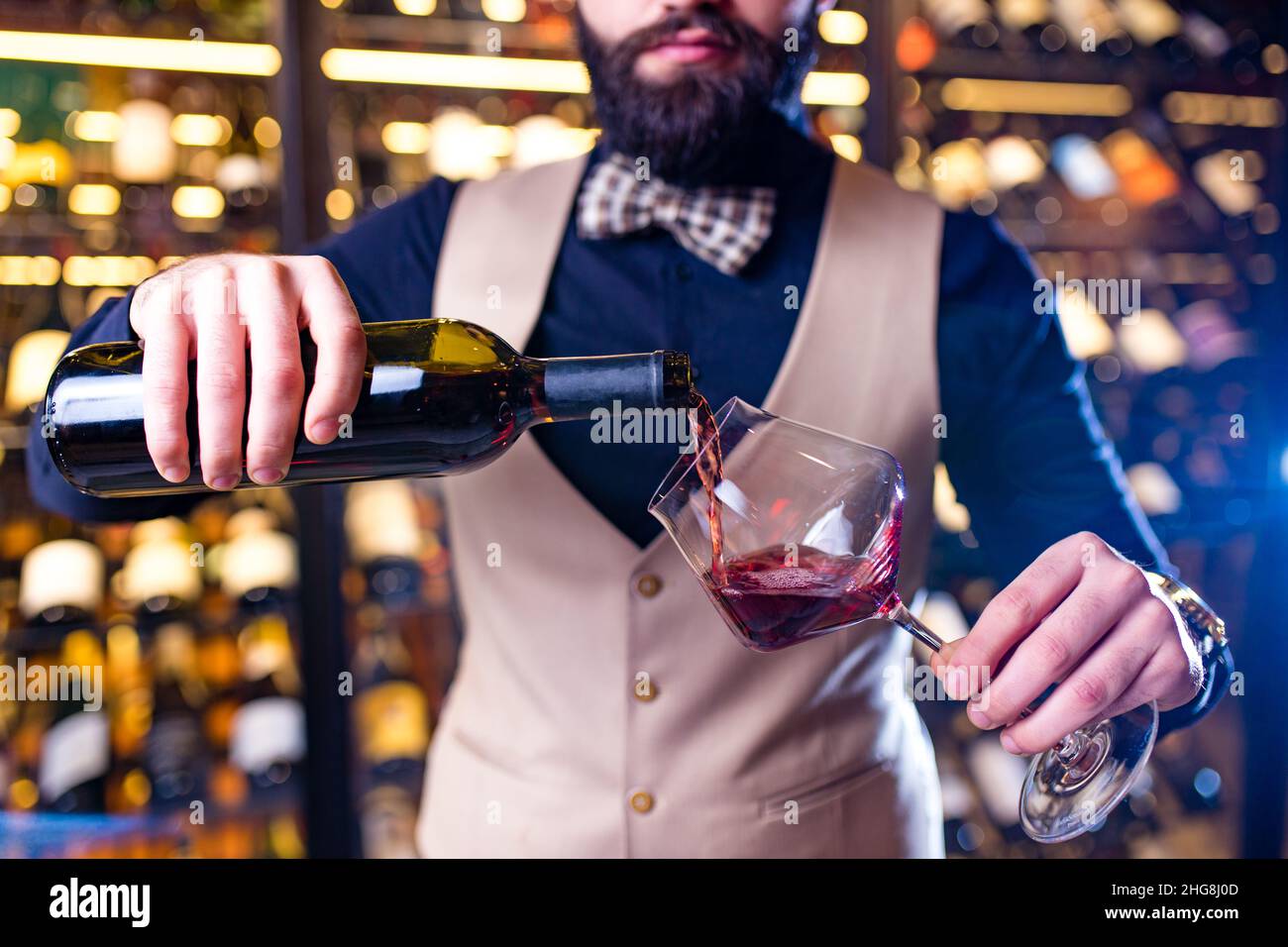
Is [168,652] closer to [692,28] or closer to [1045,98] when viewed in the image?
[692,28]

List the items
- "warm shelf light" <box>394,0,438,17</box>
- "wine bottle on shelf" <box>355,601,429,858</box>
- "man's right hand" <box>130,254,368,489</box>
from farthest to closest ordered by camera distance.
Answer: "wine bottle on shelf" <box>355,601,429,858</box> → "warm shelf light" <box>394,0,438,17</box> → "man's right hand" <box>130,254,368,489</box>

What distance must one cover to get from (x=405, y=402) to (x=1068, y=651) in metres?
0.43

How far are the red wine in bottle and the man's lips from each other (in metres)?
0.49

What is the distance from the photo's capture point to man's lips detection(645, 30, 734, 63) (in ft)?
2.97

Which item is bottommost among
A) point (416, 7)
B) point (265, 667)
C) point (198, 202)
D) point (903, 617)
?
point (903, 617)

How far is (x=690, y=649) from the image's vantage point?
0.88 meters

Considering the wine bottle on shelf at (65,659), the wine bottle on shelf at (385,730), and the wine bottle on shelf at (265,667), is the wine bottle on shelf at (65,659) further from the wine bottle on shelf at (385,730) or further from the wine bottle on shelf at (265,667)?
the wine bottle on shelf at (385,730)

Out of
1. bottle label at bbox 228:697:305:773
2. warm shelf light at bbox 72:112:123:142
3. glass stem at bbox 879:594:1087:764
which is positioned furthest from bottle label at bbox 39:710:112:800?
glass stem at bbox 879:594:1087:764

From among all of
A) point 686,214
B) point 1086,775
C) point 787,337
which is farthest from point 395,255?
point 1086,775

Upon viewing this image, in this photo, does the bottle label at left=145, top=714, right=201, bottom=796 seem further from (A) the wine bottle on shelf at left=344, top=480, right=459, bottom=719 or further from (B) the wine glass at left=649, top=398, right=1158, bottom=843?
(B) the wine glass at left=649, top=398, right=1158, bottom=843

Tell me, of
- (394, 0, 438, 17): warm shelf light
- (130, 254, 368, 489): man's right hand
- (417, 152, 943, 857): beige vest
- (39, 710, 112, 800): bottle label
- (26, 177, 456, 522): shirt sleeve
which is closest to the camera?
(130, 254, 368, 489): man's right hand

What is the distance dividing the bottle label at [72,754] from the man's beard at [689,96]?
1.44 m
